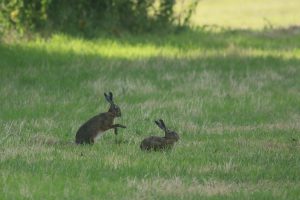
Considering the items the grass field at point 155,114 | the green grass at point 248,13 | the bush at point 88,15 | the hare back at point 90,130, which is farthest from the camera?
the green grass at point 248,13

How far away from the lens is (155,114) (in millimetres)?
13516

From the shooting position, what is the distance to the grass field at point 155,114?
28.7 ft

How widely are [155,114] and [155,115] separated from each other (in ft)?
0.26

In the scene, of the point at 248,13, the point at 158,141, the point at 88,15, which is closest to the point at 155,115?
the point at 158,141

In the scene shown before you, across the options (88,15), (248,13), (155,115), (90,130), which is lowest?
(155,115)

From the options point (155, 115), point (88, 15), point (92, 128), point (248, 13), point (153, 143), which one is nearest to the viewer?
point (153, 143)

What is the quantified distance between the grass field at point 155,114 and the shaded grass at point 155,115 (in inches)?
0.7

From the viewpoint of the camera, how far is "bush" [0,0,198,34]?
70.0 feet

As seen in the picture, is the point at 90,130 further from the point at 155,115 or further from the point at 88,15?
the point at 88,15

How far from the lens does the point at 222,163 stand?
9773mm

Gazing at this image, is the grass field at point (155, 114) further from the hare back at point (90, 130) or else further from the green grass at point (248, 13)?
the green grass at point (248, 13)

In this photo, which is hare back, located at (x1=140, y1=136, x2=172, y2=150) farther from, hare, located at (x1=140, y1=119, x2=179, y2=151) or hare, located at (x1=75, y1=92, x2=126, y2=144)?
hare, located at (x1=75, y1=92, x2=126, y2=144)

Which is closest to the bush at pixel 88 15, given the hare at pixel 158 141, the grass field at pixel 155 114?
the grass field at pixel 155 114

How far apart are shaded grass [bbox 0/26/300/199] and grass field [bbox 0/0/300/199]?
18 millimetres
